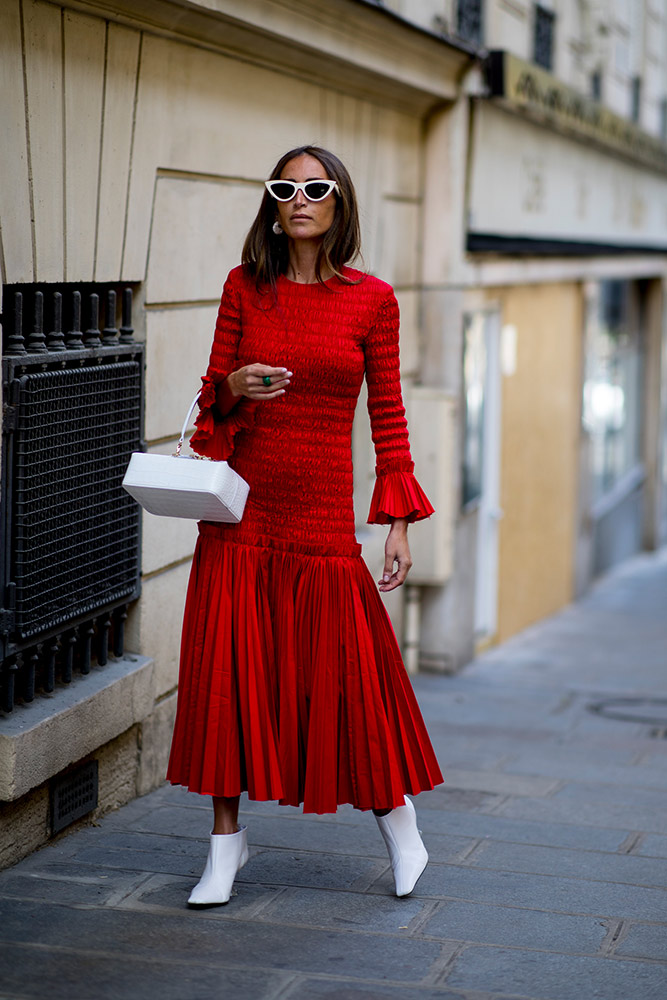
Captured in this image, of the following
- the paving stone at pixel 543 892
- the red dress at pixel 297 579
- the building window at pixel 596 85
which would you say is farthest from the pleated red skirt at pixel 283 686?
the building window at pixel 596 85

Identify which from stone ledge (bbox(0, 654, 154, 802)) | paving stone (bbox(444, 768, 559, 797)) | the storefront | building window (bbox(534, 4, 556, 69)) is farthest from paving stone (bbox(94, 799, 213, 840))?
building window (bbox(534, 4, 556, 69))

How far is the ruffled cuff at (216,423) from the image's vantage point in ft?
13.9

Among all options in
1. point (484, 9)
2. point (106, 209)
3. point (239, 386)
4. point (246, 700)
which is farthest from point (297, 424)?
point (484, 9)

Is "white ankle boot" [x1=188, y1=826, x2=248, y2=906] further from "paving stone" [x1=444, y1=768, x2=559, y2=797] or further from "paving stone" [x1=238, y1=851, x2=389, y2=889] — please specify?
"paving stone" [x1=444, y1=768, x2=559, y2=797]

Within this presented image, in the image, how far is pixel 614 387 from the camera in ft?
53.5

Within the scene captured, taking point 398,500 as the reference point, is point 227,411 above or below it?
above

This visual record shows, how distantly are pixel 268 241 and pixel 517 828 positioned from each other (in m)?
2.43

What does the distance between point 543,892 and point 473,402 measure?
5441 mm

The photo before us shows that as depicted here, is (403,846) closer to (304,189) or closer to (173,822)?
(173,822)

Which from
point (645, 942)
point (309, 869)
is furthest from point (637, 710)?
point (645, 942)

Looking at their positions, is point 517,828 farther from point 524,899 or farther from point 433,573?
point 433,573

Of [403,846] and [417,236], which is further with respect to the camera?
[417,236]

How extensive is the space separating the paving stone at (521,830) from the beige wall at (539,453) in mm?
5061

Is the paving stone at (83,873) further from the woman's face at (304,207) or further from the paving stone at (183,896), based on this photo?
the woman's face at (304,207)
